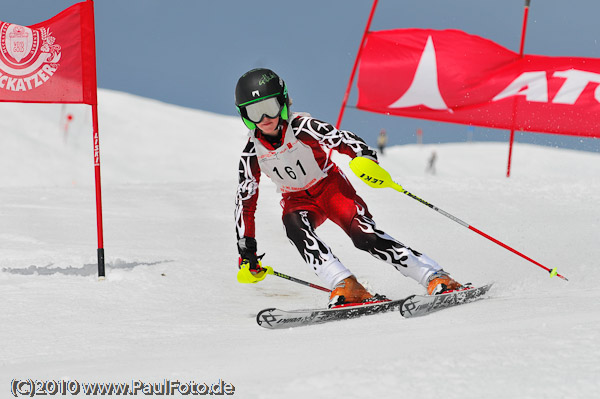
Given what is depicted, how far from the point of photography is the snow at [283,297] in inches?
87.6

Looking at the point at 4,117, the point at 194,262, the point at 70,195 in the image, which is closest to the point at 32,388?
the point at 194,262

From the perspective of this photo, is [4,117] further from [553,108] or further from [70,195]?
[553,108]

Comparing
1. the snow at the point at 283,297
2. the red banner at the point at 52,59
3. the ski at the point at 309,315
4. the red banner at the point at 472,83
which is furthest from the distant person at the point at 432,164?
the ski at the point at 309,315

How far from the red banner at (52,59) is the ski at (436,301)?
3.17 metres

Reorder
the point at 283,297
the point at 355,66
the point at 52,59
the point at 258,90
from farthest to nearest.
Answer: the point at 355,66
the point at 52,59
the point at 283,297
the point at 258,90

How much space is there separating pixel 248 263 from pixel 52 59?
242 centimetres

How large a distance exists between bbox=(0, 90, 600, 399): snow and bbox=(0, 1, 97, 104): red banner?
1378 millimetres

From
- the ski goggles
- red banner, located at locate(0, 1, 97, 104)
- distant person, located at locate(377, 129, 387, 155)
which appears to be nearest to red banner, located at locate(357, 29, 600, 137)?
red banner, located at locate(0, 1, 97, 104)

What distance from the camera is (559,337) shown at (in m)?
2.42

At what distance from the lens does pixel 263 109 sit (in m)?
4.12

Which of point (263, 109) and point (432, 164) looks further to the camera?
point (432, 164)

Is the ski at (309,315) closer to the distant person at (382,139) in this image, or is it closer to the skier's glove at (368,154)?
the skier's glove at (368,154)

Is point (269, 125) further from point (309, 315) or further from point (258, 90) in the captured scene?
point (309, 315)

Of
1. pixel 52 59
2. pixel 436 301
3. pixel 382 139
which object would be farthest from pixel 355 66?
pixel 382 139
